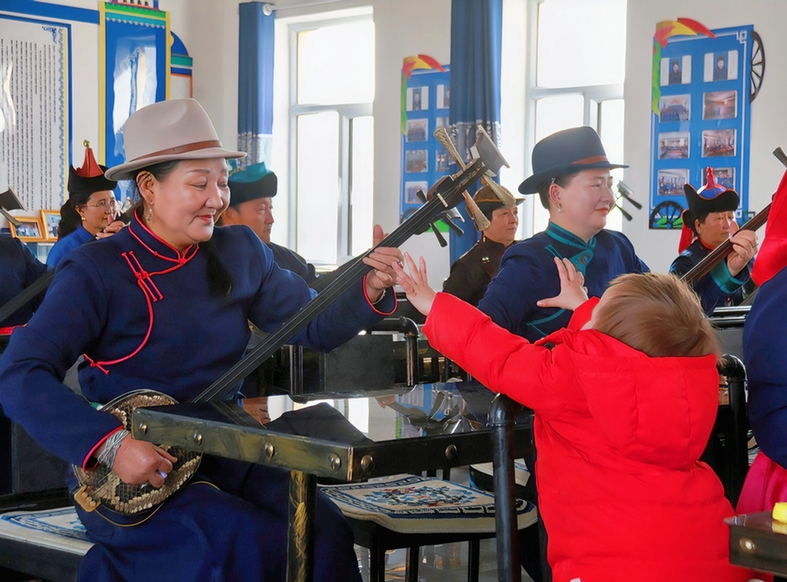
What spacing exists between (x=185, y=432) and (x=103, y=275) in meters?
0.58

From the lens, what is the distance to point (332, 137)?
28.2ft

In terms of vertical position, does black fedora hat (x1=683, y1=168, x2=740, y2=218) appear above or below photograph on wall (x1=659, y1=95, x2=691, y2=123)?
below

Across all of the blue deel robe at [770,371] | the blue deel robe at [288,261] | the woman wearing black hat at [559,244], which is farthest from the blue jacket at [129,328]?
the blue deel robe at [288,261]

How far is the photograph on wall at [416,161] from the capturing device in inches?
294

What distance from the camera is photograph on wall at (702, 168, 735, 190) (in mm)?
5812

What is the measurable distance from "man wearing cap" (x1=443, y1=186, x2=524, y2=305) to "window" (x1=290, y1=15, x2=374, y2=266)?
122 inches

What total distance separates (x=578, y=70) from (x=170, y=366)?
5.49m

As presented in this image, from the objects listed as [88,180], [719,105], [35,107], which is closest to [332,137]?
[35,107]

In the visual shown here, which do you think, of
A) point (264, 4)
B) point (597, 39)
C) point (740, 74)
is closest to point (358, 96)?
point (264, 4)

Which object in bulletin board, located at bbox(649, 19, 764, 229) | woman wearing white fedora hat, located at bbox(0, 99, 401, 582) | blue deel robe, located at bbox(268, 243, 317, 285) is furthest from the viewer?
bulletin board, located at bbox(649, 19, 764, 229)

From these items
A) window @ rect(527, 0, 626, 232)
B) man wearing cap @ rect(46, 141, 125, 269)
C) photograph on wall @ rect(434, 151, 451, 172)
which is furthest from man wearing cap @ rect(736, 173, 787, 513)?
photograph on wall @ rect(434, 151, 451, 172)

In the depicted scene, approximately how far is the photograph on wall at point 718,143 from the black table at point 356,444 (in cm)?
470

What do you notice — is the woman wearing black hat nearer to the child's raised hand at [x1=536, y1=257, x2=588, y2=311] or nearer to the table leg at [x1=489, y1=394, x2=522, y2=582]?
the child's raised hand at [x1=536, y1=257, x2=588, y2=311]

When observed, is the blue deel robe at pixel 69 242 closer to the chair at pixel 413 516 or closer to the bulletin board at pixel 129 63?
the chair at pixel 413 516
